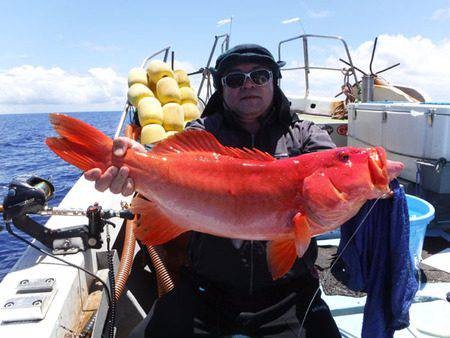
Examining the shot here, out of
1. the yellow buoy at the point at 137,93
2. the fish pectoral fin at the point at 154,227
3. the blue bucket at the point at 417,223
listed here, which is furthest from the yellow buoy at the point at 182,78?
the fish pectoral fin at the point at 154,227

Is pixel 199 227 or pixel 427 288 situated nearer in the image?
pixel 199 227

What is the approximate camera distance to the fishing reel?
233cm

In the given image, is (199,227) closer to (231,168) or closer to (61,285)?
(231,168)

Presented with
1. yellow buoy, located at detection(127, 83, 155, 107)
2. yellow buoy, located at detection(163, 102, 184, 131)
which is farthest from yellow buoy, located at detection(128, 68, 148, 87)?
yellow buoy, located at detection(163, 102, 184, 131)

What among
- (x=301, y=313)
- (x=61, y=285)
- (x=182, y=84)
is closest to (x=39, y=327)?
(x=61, y=285)

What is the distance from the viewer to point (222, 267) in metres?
2.62

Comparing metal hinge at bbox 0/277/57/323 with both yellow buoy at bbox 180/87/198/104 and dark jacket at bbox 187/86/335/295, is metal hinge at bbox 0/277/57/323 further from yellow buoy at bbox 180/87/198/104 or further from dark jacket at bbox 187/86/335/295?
yellow buoy at bbox 180/87/198/104

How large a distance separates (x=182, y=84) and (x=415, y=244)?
4.75 meters

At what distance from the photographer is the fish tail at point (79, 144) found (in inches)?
76.3

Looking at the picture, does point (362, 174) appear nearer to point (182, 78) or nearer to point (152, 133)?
point (152, 133)

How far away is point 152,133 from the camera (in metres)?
5.30

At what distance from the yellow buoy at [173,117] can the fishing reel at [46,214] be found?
10.0 feet

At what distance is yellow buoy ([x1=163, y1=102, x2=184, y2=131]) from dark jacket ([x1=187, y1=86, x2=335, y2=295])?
8.05ft

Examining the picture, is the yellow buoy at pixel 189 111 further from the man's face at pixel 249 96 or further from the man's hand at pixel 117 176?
the man's hand at pixel 117 176
